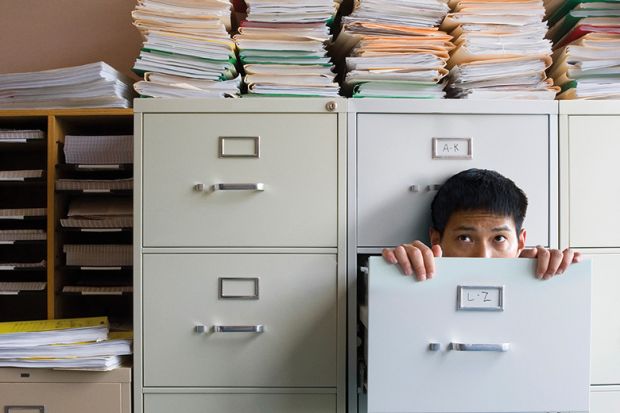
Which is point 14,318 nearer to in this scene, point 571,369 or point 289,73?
point 289,73

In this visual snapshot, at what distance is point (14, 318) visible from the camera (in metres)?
1.97

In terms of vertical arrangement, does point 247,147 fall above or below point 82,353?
above

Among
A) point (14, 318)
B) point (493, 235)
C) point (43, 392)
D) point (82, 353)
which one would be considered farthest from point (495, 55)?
point (14, 318)

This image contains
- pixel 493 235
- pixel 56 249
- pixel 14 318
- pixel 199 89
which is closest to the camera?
pixel 493 235

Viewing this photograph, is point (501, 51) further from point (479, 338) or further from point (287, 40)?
point (479, 338)

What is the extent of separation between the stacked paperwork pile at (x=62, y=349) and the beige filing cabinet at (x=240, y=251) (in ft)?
0.26

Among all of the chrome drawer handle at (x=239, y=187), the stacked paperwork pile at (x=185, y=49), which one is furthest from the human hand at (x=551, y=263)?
the stacked paperwork pile at (x=185, y=49)

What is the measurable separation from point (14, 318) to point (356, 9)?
5.09 feet

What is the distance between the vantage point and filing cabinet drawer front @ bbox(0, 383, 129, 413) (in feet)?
4.69

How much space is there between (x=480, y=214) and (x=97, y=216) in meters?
1.12

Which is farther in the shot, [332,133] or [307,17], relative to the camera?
[307,17]

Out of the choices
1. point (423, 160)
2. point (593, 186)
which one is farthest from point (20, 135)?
point (593, 186)

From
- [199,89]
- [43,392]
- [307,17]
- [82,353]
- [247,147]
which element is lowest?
[43,392]

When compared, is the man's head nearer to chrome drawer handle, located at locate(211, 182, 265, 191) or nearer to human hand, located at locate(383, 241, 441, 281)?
human hand, located at locate(383, 241, 441, 281)
